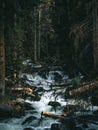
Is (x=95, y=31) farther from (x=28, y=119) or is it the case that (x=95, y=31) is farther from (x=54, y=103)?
(x=28, y=119)

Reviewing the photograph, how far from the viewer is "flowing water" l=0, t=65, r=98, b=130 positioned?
18802 mm

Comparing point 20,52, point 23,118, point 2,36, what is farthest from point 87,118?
point 20,52

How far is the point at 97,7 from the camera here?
3028 cm

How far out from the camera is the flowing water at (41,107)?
61.7 ft

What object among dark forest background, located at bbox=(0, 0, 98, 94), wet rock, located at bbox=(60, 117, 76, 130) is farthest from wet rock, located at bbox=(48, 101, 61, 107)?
dark forest background, located at bbox=(0, 0, 98, 94)

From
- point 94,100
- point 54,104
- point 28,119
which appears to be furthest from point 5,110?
point 94,100

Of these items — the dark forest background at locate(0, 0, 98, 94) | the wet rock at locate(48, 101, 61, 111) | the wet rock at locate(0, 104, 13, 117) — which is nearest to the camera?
the wet rock at locate(0, 104, 13, 117)

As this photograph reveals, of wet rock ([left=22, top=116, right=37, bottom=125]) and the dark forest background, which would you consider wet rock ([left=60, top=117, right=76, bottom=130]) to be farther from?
the dark forest background

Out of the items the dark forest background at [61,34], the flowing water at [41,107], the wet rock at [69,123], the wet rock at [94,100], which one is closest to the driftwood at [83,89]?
the flowing water at [41,107]

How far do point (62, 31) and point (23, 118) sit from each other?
20.0 metres

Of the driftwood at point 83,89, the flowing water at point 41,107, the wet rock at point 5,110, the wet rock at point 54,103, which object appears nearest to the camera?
the flowing water at point 41,107

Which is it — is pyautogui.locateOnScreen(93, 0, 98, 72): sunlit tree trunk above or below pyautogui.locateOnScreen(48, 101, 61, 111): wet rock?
above

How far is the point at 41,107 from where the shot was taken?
22.2 m

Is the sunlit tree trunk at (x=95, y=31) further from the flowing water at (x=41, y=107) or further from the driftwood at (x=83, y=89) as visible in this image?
the driftwood at (x=83, y=89)
